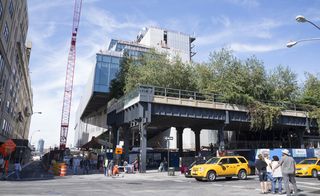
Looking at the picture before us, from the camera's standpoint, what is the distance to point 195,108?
116ft

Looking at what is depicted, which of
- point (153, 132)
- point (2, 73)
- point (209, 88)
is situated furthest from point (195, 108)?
point (153, 132)

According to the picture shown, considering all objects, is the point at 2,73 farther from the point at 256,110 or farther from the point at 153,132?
the point at 153,132

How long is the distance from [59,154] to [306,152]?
38049mm

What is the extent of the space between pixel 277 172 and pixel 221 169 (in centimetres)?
852

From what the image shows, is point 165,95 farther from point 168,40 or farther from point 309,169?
point 168,40

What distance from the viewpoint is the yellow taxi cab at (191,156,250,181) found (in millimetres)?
20828

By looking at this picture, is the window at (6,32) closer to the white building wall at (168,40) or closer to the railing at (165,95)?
the railing at (165,95)

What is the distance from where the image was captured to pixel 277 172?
Answer: 42.7 feet

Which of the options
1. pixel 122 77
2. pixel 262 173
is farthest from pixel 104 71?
pixel 262 173

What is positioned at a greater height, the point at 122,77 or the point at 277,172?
the point at 122,77

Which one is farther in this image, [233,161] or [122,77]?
[122,77]

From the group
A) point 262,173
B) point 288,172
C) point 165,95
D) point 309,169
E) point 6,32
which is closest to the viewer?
point 288,172

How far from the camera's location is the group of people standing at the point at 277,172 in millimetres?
11500

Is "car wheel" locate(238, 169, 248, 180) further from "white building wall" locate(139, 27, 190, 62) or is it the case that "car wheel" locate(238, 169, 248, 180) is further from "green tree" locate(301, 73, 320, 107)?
"white building wall" locate(139, 27, 190, 62)
